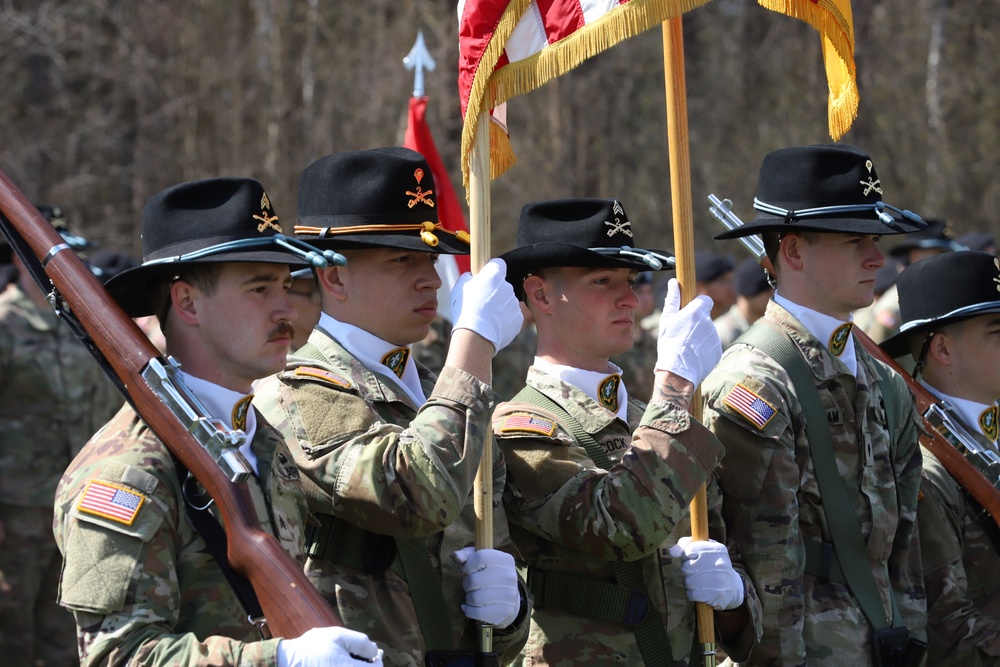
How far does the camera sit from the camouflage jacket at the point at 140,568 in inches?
135

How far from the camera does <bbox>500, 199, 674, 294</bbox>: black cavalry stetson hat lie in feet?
16.2

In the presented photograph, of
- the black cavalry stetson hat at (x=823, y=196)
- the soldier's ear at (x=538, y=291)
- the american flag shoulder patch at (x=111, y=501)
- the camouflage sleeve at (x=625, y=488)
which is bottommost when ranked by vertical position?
the camouflage sleeve at (x=625, y=488)

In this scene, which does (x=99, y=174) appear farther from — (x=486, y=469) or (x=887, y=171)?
(x=486, y=469)

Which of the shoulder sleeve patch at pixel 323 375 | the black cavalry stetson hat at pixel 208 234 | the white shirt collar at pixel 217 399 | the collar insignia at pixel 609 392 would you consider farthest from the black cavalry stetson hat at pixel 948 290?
the white shirt collar at pixel 217 399

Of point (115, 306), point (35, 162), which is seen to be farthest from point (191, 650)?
point (35, 162)

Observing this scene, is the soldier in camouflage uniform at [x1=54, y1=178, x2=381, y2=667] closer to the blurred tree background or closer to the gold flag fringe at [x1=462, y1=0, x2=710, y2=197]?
the gold flag fringe at [x1=462, y1=0, x2=710, y2=197]

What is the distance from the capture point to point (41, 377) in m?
9.12

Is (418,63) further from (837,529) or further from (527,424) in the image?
(837,529)

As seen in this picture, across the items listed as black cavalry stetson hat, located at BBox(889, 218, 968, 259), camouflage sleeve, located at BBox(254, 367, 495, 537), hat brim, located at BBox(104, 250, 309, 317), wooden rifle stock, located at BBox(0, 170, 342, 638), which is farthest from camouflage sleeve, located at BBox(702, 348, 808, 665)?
black cavalry stetson hat, located at BBox(889, 218, 968, 259)

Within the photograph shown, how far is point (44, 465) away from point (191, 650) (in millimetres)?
6108

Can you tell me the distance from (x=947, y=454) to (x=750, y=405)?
1.31 meters

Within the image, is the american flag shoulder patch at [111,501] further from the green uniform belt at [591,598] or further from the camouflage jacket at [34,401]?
the camouflage jacket at [34,401]

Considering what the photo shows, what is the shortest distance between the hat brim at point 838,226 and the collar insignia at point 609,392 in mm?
757

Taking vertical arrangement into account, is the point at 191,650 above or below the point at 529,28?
below
